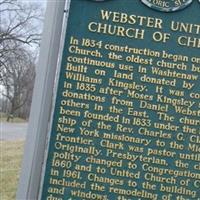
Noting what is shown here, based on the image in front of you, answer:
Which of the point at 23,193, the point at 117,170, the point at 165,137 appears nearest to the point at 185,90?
the point at 165,137

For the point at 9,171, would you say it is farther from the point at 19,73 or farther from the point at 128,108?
the point at 19,73

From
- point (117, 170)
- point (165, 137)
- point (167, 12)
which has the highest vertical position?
point (167, 12)

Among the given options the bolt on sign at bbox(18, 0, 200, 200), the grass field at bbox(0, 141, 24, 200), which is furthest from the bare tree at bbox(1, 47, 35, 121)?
the bolt on sign at bbox(18, 0, 200, 200)

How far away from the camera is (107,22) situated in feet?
15.8

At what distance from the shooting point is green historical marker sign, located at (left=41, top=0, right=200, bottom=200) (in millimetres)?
4676

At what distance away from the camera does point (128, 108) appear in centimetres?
471

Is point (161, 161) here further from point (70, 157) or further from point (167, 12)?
point (167, 12)

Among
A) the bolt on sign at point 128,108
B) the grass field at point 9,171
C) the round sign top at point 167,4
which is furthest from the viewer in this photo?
the grass field at point 9,171

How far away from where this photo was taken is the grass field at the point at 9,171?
9.91 metres

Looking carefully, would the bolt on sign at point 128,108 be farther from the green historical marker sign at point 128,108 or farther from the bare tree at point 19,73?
the bare tree at point 19,73

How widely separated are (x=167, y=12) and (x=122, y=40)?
450 mm

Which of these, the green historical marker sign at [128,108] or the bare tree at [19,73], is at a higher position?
the bare tree at [19,73]

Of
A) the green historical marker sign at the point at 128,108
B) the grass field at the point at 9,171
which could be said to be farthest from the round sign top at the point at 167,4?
the grass field at the point at 9,171

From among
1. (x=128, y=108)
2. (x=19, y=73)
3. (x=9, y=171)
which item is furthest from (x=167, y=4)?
(x=19, y=73)
